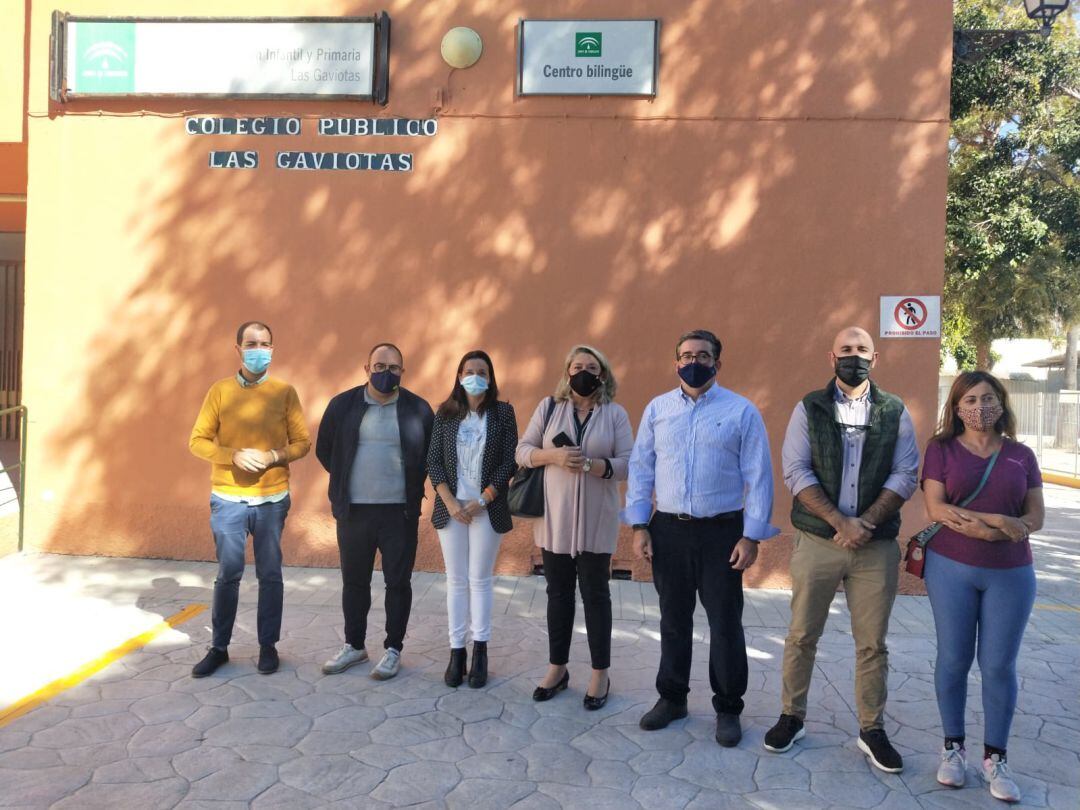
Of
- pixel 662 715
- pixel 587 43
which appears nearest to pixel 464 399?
pixel 662 715

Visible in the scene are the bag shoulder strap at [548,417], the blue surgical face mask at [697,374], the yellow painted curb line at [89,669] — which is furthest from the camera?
the bag shoulder strap at [548,417]

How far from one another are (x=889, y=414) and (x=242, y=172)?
5645 mm

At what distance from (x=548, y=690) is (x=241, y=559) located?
184 cm

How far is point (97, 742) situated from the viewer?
12.4ft

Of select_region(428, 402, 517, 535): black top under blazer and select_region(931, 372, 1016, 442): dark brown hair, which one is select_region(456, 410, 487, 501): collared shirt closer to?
select_region(428, 402, 517, 535): black top under blazer

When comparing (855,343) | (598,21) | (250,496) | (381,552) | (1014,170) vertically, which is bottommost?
(381,552)

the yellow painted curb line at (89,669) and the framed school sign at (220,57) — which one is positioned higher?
the framed school sign at (220,57)

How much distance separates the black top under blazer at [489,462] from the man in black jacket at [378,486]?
0.54 ft

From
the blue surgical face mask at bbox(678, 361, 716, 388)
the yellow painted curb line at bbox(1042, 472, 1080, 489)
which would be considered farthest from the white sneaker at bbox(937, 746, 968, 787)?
the yellow painted curb line at bbox(1042, 472, 1080, 489)

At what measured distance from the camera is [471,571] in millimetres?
4629

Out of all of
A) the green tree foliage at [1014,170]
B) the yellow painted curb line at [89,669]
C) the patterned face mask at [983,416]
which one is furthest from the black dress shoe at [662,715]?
the green tree foliage at [1014,170]

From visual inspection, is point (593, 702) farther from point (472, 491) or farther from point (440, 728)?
point (472, 491)

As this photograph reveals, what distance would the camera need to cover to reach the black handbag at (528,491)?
14.4 ft

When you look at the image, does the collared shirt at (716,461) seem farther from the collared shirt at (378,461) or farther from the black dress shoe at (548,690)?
the collared shirt at (378,461)
